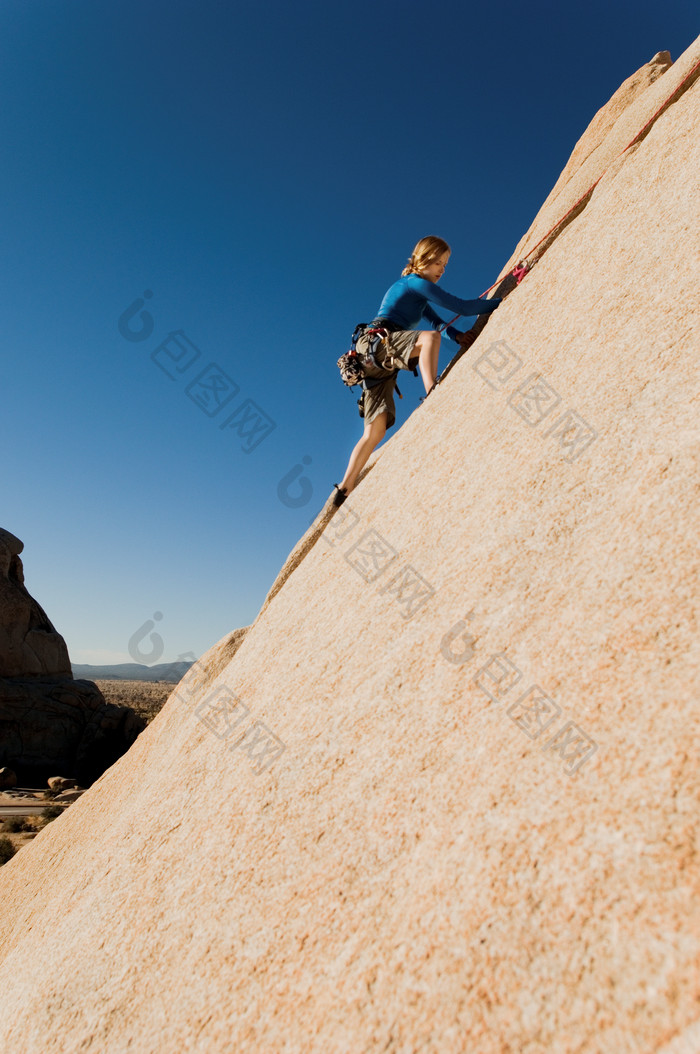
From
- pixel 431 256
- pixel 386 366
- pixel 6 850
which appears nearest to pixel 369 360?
pixel 386 366

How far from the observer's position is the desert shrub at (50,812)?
51.0 feet

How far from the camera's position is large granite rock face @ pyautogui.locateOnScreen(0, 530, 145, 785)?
69.4 ft

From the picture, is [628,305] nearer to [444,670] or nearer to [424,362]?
[424,362]

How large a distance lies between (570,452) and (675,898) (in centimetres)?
224

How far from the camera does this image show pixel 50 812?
52.3 feet

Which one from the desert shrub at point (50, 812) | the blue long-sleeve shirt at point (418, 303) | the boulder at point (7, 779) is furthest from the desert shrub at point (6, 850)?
the blue long-sleeve shirt at point (418, 303)

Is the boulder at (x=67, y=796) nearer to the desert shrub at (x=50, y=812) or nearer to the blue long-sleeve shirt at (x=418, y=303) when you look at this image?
the desert shrub at (x=50, y=812)

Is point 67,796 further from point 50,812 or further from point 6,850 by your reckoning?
point 6,850

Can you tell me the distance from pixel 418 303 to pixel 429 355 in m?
0.55

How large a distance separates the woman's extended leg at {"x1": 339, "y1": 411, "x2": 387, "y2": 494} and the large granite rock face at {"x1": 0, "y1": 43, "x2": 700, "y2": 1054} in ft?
5.12

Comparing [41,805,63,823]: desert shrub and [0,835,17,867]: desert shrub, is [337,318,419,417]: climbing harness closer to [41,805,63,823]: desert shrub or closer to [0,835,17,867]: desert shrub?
[0,835,17,867]: desert shrub

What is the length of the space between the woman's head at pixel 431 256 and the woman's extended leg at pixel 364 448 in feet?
4.69

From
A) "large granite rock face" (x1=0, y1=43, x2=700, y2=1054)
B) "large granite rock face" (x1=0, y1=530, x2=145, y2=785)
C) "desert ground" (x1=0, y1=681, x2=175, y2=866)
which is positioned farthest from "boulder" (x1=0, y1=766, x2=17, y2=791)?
"large granite rock face" (x1=0, y1=43, x2=700, y2=1054)

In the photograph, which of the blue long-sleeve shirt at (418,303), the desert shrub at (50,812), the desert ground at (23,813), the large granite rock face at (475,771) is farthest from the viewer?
the desert shrub at (50,812)
